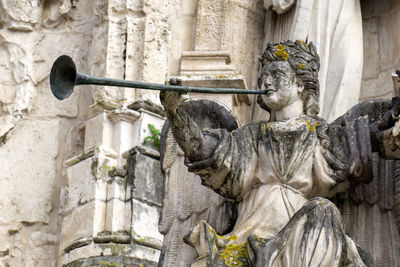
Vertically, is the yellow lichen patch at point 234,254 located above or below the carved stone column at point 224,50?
below

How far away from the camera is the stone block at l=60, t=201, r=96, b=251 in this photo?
9.59 meters

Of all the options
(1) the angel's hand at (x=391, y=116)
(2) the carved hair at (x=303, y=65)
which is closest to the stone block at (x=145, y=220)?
(2) the carved hair at (x=303, y=65)

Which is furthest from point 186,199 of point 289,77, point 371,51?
point 371,51

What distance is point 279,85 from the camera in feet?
27.6

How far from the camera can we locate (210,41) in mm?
10188

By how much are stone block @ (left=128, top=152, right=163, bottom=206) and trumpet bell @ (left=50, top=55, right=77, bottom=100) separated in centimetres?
195

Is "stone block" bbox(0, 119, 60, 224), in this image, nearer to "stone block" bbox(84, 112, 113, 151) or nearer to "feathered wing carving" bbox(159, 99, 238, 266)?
"stone block" bbox(84, 112, 113, 151)

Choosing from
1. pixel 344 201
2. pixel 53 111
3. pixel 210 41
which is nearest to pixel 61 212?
pixel 53 111

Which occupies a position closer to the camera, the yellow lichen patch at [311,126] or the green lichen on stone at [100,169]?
the yellow lichen patch at [311,126]

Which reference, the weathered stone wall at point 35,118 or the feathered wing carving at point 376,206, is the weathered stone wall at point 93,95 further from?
the feathered wing carving at point 376,206

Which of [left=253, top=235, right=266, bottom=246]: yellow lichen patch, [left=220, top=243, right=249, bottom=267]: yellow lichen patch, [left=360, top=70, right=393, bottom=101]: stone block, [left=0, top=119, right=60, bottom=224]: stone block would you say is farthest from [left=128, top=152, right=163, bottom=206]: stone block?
[left=253, top=235, right=266, bottom=246]: yellow lichen patch

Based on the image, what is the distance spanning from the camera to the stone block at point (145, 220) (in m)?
9.54

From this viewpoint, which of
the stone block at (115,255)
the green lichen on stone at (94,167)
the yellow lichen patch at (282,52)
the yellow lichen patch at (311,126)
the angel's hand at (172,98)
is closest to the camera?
the angel's hand at (172,98)

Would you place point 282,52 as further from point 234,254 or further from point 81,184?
point 81,184
